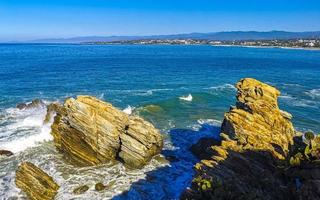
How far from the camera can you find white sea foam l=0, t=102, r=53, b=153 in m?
38.5

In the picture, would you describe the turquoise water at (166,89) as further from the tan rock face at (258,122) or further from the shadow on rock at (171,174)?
the tan rock face at (258,122)

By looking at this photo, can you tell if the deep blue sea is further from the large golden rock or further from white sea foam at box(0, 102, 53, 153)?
the large golden rock

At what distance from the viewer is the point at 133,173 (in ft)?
107

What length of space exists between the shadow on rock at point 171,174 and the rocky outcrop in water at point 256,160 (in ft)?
7.89

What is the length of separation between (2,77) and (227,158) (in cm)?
7216

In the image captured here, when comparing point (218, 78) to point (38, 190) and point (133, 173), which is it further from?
point (38, 190)

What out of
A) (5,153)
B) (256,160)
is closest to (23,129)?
(5,153)

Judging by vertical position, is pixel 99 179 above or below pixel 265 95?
below

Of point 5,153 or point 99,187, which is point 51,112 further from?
point 99,187

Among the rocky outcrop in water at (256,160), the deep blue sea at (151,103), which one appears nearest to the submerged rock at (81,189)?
the deep blue sea at (151,103)

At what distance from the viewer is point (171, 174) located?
32.8 metres

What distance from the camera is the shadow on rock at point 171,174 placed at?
29438 mm

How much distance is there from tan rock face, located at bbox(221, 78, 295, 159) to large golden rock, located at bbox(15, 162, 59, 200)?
48.4ft

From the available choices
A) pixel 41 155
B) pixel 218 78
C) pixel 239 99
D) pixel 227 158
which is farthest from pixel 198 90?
pixel 227 158
